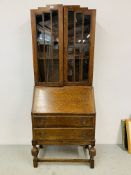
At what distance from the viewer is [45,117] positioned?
7.85ft

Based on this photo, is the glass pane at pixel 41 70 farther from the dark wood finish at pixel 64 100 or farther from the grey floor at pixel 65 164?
the grey floor at pixel 65 164

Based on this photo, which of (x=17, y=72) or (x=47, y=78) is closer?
(x=47, y=78)

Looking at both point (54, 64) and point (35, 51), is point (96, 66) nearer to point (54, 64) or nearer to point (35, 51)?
point (54, 64)

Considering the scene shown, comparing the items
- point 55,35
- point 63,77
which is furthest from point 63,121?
point 55,35

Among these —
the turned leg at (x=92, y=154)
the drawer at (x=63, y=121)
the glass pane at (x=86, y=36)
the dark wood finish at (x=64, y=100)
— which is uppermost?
the glass pane at (x=86, y=36)

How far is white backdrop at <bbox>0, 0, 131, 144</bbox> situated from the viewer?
2.64 m

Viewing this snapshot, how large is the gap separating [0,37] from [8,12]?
0.31 m

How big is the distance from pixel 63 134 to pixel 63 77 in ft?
2.07

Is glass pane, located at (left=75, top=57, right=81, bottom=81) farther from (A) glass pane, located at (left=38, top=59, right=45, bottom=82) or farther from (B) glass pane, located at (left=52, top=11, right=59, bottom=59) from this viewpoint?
(A) glass pane, located at (left=38, top=59, right=45, bottom=82)

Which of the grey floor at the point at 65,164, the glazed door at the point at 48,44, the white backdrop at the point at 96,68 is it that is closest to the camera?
the glazed door at the point at 48,44

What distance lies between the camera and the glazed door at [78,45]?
2340 mm


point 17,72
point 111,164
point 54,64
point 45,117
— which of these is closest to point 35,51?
point 54,64

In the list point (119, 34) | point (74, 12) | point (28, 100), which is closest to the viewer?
point (74, 12)

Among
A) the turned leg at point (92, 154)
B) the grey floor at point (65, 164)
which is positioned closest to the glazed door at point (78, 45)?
the turned leg at point (92, 154)
